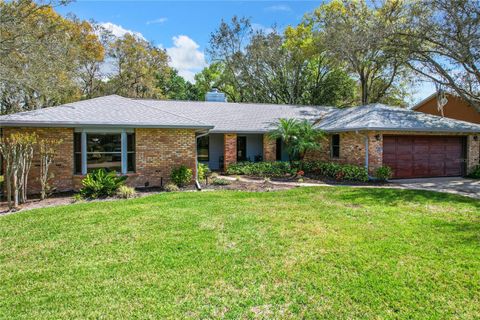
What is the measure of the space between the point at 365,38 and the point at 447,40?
145 inches

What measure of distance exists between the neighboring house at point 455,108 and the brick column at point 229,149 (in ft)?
48.7

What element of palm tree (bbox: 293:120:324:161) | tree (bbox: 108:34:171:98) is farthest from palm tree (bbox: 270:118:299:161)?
tree (bbox: 108:34:171:98)

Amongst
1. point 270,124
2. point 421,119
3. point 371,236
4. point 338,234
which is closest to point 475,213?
point 371,236

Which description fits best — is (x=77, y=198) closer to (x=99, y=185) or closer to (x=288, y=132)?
(x=99, y=185)

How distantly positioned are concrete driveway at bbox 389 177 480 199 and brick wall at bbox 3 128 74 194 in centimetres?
1293

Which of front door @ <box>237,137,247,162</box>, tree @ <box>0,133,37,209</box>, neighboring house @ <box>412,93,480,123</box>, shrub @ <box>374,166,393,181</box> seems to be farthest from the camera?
neighboring house @ <box>412,93,480,123</box>

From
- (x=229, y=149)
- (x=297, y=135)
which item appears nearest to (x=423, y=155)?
(x=297, y=135)

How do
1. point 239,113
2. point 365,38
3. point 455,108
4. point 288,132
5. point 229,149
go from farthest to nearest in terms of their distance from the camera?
point 455,108, point 239,113, point 229,149, point 365,38, point 288,132

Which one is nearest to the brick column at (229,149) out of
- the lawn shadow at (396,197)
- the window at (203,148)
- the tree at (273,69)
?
the window at (203,148)

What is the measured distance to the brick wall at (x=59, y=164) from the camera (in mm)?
10031

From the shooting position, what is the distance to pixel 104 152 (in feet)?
36.0

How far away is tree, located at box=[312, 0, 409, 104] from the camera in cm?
1548

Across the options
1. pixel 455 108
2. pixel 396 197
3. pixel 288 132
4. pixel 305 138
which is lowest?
pixel 396 197

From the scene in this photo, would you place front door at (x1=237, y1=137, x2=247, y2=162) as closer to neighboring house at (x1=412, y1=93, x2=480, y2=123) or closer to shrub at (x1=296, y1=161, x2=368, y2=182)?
shrub at (x1=296, y1=161, x2=368, y2=182)
